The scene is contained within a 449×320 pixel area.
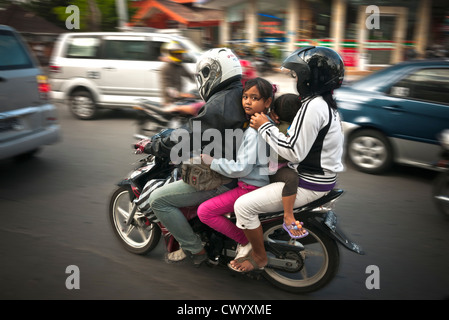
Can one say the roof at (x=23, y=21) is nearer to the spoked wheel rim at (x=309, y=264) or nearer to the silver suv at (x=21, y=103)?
the silver suv at (x=21, y=103)

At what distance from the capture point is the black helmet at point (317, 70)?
261cm

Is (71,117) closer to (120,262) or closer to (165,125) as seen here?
(165,125)

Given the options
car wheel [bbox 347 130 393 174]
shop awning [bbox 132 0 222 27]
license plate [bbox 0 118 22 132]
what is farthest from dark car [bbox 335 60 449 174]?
shop awning [bbox 132 0 222 27]

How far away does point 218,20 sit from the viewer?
22.9 metres

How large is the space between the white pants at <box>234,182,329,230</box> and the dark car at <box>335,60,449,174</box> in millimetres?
3034

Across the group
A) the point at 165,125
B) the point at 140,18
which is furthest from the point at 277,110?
the point at 140,18

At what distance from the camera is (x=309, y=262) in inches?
123

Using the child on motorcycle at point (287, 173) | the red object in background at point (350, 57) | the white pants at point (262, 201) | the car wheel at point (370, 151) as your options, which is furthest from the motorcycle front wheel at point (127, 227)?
the red object in background at point (350, 57)

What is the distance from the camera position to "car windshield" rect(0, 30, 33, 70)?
16.9 feet

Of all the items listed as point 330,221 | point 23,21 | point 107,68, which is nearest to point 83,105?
point 107,68

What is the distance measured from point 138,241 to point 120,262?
0.35 meters

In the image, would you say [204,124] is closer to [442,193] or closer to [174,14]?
[442,193]

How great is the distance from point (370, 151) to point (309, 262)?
303 cm

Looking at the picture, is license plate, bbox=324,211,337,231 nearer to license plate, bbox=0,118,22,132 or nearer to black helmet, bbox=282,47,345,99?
black helmet, bbox=282,47,345,99
